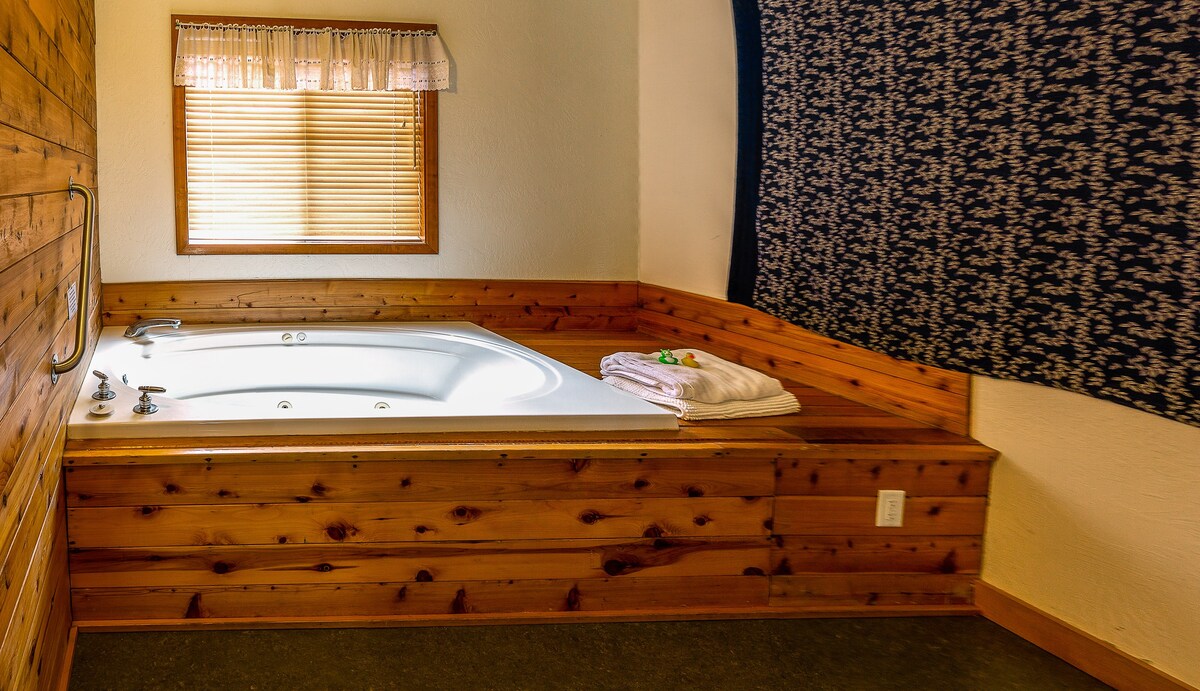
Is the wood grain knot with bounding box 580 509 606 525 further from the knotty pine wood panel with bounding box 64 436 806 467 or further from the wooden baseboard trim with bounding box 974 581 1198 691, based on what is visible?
the wooden baseboard trim with bounding box 974 581 1198 691

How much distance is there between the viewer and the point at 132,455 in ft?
7.00

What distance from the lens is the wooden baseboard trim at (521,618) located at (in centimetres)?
217

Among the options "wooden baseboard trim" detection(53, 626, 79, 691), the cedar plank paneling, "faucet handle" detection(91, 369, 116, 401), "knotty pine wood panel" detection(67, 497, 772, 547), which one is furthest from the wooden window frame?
"wooden baseboard trim" detection(53, 626, 79, 691)

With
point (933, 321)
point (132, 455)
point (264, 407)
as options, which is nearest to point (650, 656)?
point (933, 321)

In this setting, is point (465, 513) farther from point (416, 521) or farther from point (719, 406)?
point (719, 406)

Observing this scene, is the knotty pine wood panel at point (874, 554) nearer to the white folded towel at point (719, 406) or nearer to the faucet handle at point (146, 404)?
the white folded towel at point (719, 406)

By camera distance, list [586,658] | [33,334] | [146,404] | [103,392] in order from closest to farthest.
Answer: [33,334], [586,658], [146,404], [103,392]

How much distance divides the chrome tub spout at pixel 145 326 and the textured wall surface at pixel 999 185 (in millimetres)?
2330

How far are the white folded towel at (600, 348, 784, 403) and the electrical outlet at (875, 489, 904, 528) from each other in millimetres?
497

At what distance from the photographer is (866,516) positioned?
7.69 feet

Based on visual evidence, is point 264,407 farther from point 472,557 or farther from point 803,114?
point 803,114

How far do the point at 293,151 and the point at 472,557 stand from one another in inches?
99.7

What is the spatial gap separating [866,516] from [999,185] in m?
0.83

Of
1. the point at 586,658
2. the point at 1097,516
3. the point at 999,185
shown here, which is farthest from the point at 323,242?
the point at 1097,516
